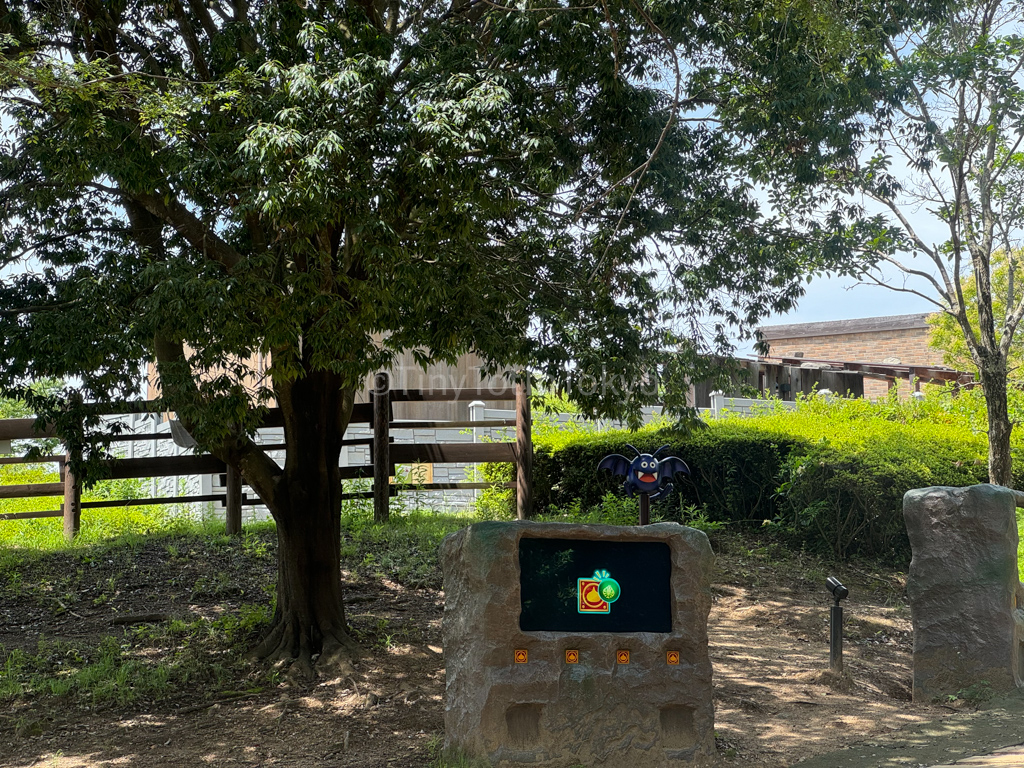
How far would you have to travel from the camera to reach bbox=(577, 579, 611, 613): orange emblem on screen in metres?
5.48

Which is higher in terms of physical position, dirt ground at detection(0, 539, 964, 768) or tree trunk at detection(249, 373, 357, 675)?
tree trunk at detection(249, 373, 357, 675)

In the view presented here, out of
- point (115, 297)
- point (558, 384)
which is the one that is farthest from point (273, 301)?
point (558, 384)

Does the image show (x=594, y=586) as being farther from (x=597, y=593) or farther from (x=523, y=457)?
(x=523, y=457)

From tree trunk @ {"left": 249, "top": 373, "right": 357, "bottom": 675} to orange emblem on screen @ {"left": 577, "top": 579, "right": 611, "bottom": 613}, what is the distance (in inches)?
106

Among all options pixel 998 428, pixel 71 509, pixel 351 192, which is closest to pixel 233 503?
pixel 71 509

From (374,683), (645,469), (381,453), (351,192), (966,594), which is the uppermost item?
(351,192)

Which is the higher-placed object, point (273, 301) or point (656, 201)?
point (656, 201)

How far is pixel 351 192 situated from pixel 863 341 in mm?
28281

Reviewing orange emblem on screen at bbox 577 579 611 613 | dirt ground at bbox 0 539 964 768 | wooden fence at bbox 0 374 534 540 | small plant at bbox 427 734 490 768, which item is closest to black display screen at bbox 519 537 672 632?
orange emblem on screen at bbox 577 579 611 613

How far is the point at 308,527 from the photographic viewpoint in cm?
751

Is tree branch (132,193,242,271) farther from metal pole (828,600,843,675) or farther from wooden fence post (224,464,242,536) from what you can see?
metal pole (828,600,843,675)

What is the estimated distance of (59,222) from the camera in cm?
777

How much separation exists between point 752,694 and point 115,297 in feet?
18.2

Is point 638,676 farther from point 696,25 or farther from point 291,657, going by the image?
point 696,25
